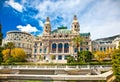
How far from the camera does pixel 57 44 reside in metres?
79.1

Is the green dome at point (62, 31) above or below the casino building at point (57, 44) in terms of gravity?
above

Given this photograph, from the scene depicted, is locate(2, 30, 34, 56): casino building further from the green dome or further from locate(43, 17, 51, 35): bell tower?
the green dome

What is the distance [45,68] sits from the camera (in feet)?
108

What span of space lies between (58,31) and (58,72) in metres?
53.6

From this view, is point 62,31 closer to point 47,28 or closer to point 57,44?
point 47,28

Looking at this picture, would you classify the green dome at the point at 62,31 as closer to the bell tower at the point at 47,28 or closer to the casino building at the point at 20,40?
the bell tower at the point at 47,28

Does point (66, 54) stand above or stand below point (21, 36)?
below

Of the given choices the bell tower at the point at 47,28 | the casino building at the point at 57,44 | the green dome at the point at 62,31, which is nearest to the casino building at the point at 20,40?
the casino building at the point at 57,44

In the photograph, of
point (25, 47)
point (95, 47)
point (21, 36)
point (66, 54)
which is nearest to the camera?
point (66, 54)

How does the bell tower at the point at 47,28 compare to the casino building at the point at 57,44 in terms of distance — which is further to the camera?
the bell tower at the point at 47,28

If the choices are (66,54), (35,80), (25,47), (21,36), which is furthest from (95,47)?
(35,80)

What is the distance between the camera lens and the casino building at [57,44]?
3036 inches

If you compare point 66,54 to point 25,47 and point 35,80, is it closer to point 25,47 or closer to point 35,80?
point 25,47

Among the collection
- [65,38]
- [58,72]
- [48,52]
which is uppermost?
[65,38]
